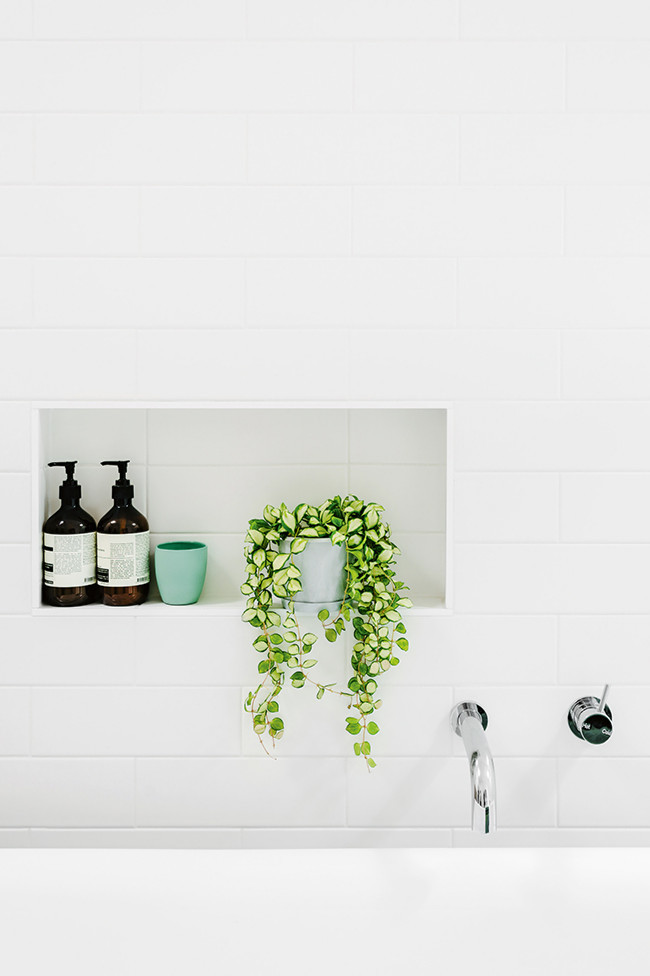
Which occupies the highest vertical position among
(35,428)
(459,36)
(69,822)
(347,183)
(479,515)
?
(459,36)

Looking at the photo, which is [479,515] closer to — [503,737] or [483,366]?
[483,366]

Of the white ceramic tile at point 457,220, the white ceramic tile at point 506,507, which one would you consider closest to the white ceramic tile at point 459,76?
the white ceramic tile at point 457,220

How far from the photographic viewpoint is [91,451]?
53.4 inches

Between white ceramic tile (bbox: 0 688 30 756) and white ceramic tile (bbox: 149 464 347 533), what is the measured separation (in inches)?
13.0

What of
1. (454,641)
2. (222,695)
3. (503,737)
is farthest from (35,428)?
(503,737)

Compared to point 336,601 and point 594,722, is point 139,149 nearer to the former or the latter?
point 336,601

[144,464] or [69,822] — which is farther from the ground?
[144,464]

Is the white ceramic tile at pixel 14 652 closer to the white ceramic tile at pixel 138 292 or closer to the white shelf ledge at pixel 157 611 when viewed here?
the white shelf ledge at pixel 157 611

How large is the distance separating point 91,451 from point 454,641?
0.64 metres

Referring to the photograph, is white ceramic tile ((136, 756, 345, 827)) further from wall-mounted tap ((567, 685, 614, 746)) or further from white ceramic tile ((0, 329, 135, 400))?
white ceramic tile ((0, 329, 135, 400))

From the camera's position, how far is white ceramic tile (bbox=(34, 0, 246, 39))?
1255mm

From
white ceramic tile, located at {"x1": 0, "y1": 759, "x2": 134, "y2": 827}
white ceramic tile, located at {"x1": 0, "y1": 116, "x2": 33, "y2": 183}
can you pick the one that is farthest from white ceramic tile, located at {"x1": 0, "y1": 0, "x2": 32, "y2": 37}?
white ceramic tile, located at {"x1": 0, "y1": 759, "x2": 134, "y2": 827}

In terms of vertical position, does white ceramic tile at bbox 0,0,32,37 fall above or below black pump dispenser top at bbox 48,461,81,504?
above

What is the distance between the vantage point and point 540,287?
128 centimetres
